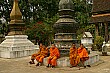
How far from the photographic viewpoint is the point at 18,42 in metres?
18.6

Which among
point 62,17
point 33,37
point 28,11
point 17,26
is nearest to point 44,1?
point 28,11

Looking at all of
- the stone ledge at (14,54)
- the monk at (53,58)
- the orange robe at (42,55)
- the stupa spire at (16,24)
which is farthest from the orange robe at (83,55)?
the stupa spire at (16,24)

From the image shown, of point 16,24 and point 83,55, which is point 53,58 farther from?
point 16,24

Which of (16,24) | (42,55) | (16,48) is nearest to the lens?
(42,55)

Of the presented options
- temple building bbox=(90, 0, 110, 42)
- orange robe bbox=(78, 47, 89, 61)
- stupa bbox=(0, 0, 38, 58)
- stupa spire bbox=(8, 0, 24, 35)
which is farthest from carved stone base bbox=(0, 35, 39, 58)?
temple building bbox=(90, 0, 110, 42)

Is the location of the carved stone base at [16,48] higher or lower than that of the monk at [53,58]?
lower

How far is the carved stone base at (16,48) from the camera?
1717cm

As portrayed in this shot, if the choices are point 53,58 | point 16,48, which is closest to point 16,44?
point 16,48

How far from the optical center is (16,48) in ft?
58.1

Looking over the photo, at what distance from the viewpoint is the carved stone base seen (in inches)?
676

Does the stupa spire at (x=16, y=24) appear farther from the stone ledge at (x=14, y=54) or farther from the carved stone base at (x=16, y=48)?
the stone ledge at (x=14, y=54)

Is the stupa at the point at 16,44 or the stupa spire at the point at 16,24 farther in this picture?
the stupa spire at the point at 16,24

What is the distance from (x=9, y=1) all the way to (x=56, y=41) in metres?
26.5

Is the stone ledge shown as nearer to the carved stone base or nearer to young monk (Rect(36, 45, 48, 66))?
the carved stone base
